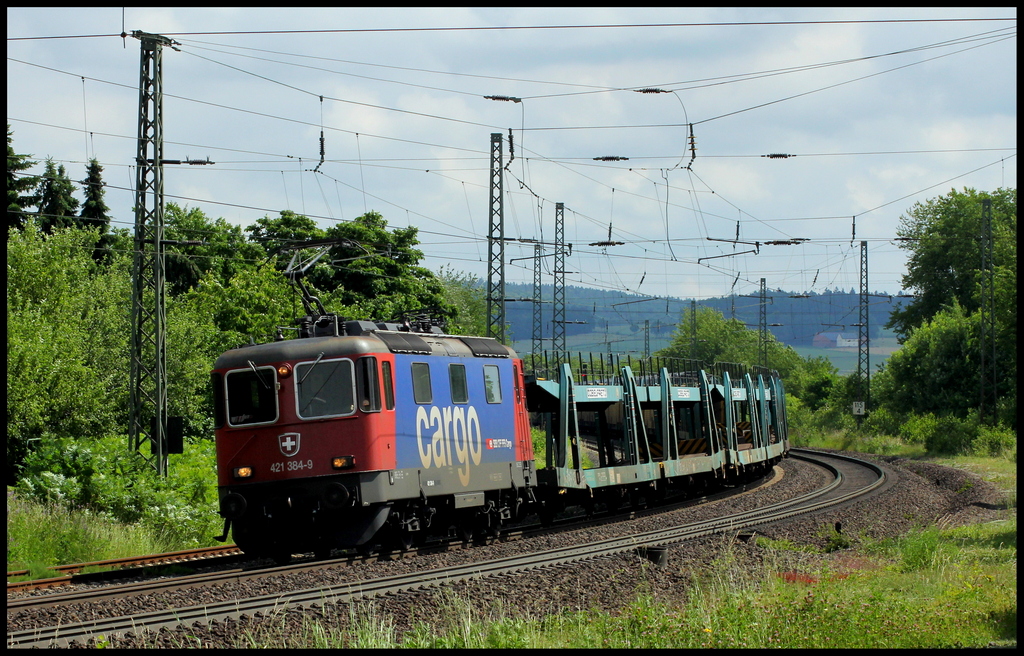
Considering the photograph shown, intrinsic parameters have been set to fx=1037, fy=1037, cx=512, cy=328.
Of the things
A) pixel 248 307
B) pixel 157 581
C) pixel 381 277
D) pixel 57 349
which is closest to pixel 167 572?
pixel 157 581

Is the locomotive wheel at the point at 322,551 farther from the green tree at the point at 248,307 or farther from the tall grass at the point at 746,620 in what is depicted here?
the green tree at the point at 248,307

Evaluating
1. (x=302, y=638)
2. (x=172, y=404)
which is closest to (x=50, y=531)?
(x=302, y=638)

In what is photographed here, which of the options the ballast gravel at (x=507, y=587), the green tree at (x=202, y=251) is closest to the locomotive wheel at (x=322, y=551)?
the ballast gravel at (x=507, y=587)

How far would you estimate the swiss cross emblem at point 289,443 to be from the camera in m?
13.6

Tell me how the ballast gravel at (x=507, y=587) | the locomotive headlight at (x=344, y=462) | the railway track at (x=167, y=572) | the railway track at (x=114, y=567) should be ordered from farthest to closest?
the locomotive headlight at (x=344, y=462), the railway track at (x=114, y=567), the railway track at (x=167, y=572), the ballast gravel at (x=507, y=587)

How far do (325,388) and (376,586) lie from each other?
326cm

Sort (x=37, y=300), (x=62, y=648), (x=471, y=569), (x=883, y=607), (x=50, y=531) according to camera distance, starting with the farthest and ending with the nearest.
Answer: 1. (x=37, y=300)
2. (x=50, y=531)
3. (x=471, y=569)
4. (x=883, y=607)
5. (x=62, y=648)

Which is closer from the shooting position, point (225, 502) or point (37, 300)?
point (225, 502)

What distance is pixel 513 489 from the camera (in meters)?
17.1

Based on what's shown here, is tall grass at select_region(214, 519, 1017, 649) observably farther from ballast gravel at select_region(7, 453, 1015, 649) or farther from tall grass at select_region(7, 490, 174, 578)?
tall grass at select_region(7, 490, 174, 578)

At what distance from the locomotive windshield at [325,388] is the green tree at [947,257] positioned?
56983mm

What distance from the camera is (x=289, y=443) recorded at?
13.6 m

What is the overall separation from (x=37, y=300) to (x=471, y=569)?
58.8 ft

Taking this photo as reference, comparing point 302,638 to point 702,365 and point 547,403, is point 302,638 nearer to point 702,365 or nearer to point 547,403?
point 547,403
